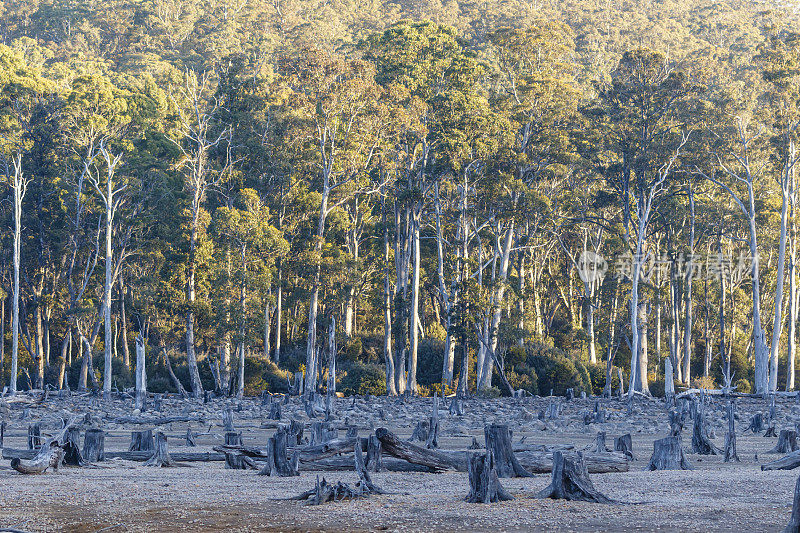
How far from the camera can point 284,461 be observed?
9.72 meters

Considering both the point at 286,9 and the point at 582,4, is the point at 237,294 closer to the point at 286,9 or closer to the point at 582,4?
the point at 286,9

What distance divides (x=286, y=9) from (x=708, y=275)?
→ 177 feet

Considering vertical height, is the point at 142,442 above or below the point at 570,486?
below

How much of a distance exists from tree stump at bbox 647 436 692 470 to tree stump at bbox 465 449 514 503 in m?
3.51

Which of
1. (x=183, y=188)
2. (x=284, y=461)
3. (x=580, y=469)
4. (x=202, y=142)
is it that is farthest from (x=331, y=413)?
(x=183, y=188)

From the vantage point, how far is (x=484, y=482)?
25.2 ft

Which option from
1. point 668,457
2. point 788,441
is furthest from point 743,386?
point 668,457

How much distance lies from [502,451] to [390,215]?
31.9 m

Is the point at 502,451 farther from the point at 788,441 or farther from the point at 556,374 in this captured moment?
the point at 556,374

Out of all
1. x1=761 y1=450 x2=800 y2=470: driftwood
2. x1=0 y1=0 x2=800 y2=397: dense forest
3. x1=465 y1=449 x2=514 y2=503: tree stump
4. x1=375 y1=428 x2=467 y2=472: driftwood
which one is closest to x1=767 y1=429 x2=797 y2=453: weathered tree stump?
x1=761 y1=450 x2=800 y2=470: driftwood

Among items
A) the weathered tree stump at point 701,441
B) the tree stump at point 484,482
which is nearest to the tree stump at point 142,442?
the tree stump at point 484,482

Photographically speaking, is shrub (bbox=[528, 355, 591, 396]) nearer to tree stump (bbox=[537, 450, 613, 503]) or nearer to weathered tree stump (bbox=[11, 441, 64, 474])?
weathered tree stump (bbox=[11, 441, 64, 474])

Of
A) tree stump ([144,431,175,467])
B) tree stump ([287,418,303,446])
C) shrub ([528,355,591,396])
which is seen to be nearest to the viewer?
tree stump ([287,418,303,446])

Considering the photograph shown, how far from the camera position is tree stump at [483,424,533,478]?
911 centimetres
